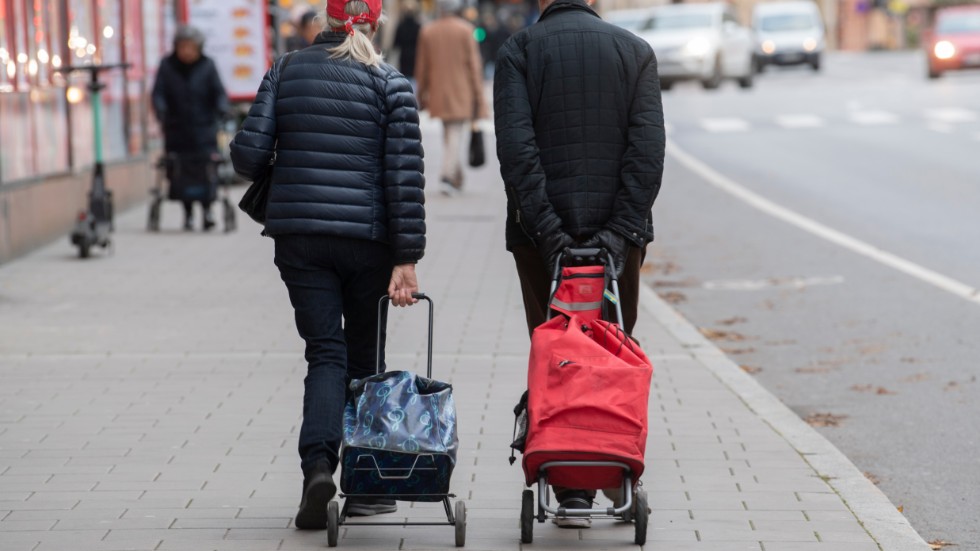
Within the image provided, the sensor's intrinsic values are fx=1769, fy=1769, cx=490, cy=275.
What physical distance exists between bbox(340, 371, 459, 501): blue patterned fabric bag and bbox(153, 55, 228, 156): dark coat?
32.9 feet

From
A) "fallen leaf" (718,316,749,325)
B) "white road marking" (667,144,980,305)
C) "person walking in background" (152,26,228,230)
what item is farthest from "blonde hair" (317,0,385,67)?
"person walking in background" (152,26,228,230)

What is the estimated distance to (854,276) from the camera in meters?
12.6

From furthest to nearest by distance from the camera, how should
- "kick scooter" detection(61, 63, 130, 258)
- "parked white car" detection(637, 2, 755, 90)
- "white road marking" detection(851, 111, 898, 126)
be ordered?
"parked white car" detection(637, 2, 755, 90), "white road marking" detection(851, 111, 898, 126), "kick scooter" detection(61, 63, 130, 258)

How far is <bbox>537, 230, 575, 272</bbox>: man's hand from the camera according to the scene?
5.36 m

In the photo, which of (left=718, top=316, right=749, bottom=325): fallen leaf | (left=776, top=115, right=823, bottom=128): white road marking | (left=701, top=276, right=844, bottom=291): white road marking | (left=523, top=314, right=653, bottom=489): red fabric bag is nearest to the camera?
(left=523, top=314, right=653, bottom=489): red fabric bag

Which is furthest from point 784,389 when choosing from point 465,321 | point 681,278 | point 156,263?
point 156,263

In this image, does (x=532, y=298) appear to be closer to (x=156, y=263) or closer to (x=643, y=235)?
(x=643, y=235)

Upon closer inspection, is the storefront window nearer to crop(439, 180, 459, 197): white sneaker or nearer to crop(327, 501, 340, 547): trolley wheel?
A: crop(439, 180, 459, 197): white sneaker

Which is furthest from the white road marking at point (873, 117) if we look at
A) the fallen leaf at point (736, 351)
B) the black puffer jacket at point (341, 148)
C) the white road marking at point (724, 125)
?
the black puffer jacket at point (341, 148)

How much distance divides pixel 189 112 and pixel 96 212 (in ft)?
6.31

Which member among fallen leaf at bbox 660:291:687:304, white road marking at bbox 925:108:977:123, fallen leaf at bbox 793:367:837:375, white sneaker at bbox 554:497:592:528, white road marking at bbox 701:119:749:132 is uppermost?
white sneaker at bbox 554:497:592:528

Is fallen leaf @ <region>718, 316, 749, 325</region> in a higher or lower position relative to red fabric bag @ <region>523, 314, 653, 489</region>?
lower

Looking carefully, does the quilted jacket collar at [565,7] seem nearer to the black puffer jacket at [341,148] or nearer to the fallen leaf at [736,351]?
the black puffer jacket at [341,148]

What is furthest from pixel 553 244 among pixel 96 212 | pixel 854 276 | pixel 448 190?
pixel 448 190
